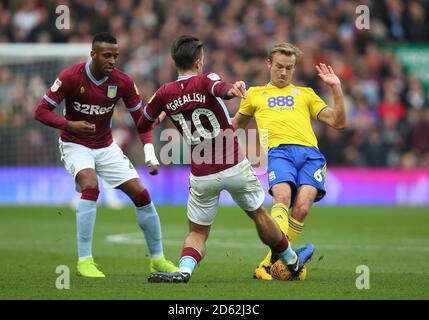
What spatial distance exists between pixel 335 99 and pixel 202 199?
1717 mm

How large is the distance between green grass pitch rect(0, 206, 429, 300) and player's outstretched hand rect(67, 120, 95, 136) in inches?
47.9

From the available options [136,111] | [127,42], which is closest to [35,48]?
[127,42]

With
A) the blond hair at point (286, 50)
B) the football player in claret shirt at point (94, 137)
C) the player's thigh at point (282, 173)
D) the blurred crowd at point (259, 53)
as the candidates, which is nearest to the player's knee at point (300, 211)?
the player's thigh at point (282, 173)

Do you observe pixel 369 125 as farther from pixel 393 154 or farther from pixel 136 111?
pixel 136 111

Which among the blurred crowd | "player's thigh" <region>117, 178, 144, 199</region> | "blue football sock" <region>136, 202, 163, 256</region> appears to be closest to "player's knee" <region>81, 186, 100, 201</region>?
"player's thigh" <region>117, 178, 144, 199</region>

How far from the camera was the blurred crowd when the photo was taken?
74.1ft

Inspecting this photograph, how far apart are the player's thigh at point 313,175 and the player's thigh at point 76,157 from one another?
85.2 inches

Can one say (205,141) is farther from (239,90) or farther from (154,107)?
(239,90)

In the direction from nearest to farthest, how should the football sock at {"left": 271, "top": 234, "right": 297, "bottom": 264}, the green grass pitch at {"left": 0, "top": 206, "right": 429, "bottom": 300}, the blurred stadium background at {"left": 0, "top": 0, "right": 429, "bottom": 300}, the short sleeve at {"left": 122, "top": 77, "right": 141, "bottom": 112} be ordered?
the green grass pitch at {"left": 0, "top": 206, "right": 429, "bottom": 300}
the football sock at {"left": 271, "top": 234, "right": 297, "bottom": 264}
the short sleeve at {"left": 122, "top": 77, "right": 141, "bottom": 112}
the blurred stadium background at {"left": 0, "top": 0, "right": 429, "bottom": 300}

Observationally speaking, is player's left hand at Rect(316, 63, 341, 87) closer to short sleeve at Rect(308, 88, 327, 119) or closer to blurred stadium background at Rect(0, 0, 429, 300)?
short sleeve at Rect(308, 88, 327, 119)

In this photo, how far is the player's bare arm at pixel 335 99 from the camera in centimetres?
941

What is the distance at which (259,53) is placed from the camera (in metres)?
24.5

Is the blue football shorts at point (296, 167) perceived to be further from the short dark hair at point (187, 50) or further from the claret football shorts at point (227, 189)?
the short dark hair at point (187, 50)

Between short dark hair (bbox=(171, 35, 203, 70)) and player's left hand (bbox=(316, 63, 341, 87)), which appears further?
player's left hand (bbox=(316, 63, 341, 87))
